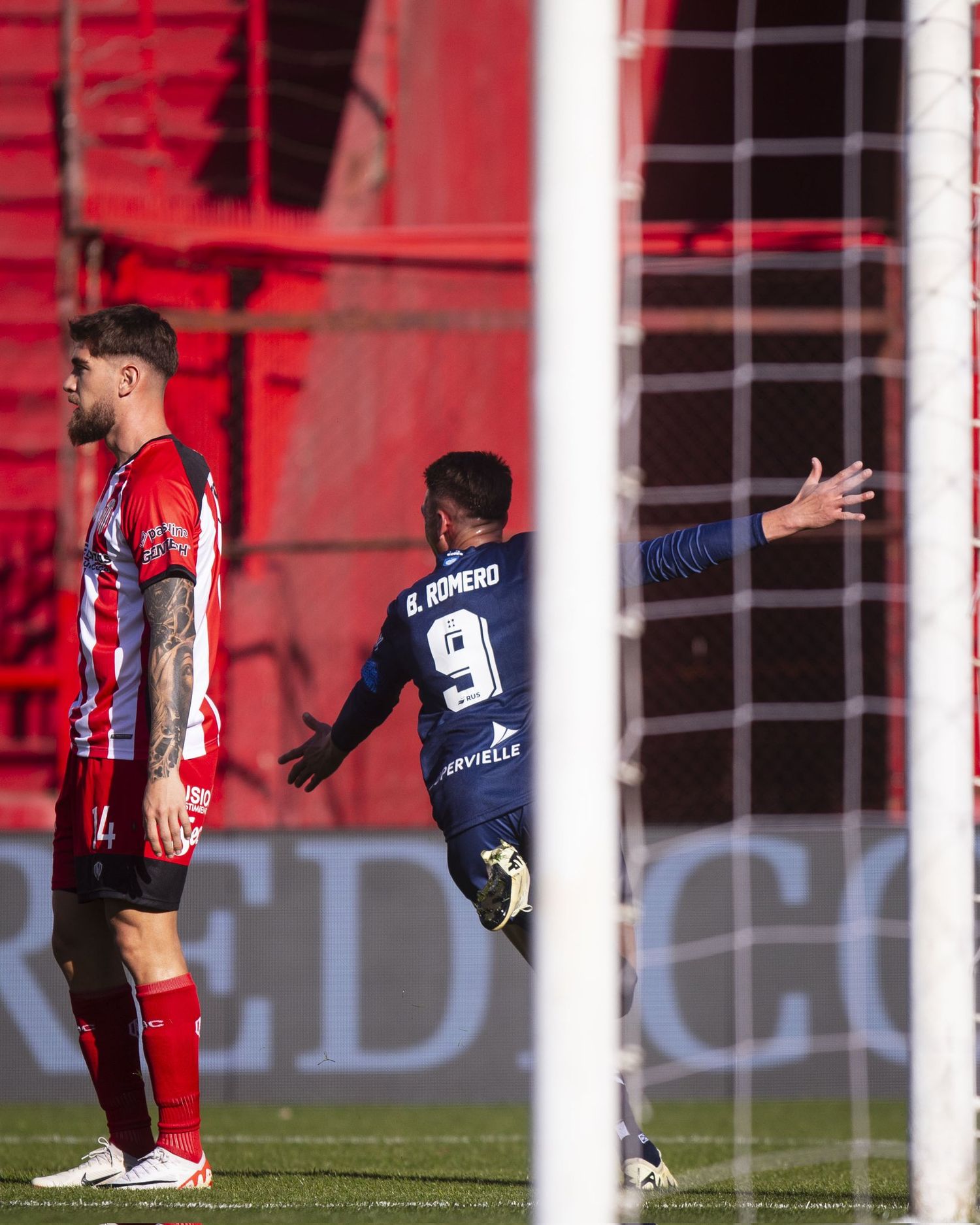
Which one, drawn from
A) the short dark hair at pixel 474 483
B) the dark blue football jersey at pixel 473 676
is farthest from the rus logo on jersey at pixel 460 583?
the short dark hair at pixel 474 483

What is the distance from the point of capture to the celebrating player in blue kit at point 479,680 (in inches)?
151

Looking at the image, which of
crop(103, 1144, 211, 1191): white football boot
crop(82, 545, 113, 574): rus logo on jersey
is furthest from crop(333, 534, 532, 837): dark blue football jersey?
crop(103, 1144, 211, 1191): white football boot

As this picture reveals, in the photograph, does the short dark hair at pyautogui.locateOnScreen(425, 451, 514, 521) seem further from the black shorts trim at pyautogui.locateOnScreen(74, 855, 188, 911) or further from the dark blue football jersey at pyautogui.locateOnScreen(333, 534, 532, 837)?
the black shorts trim at pyautogui.locateOnScreen(74, 855, 188, 911)

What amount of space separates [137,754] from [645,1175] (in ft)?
5.06

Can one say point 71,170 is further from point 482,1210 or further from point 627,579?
point 482,1210

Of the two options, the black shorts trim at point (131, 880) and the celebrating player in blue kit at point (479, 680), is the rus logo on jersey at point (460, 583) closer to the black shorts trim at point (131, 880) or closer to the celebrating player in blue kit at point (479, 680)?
the celebrating player in blue kit at point (479, 680)

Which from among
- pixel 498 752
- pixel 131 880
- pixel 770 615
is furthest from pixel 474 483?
pixel 770 615

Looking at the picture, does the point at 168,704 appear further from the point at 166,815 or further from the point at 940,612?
the point at 940,612

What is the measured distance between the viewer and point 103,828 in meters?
3.74

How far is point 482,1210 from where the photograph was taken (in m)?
3.69

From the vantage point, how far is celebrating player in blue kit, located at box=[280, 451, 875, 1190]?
384 centimetres

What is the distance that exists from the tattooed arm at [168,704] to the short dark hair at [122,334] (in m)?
A: 0.61

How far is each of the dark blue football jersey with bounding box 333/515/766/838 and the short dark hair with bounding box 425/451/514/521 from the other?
3.8 inches

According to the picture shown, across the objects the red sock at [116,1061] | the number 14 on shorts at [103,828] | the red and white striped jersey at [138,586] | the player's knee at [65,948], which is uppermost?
the red and white striped jersey at [138,586]
